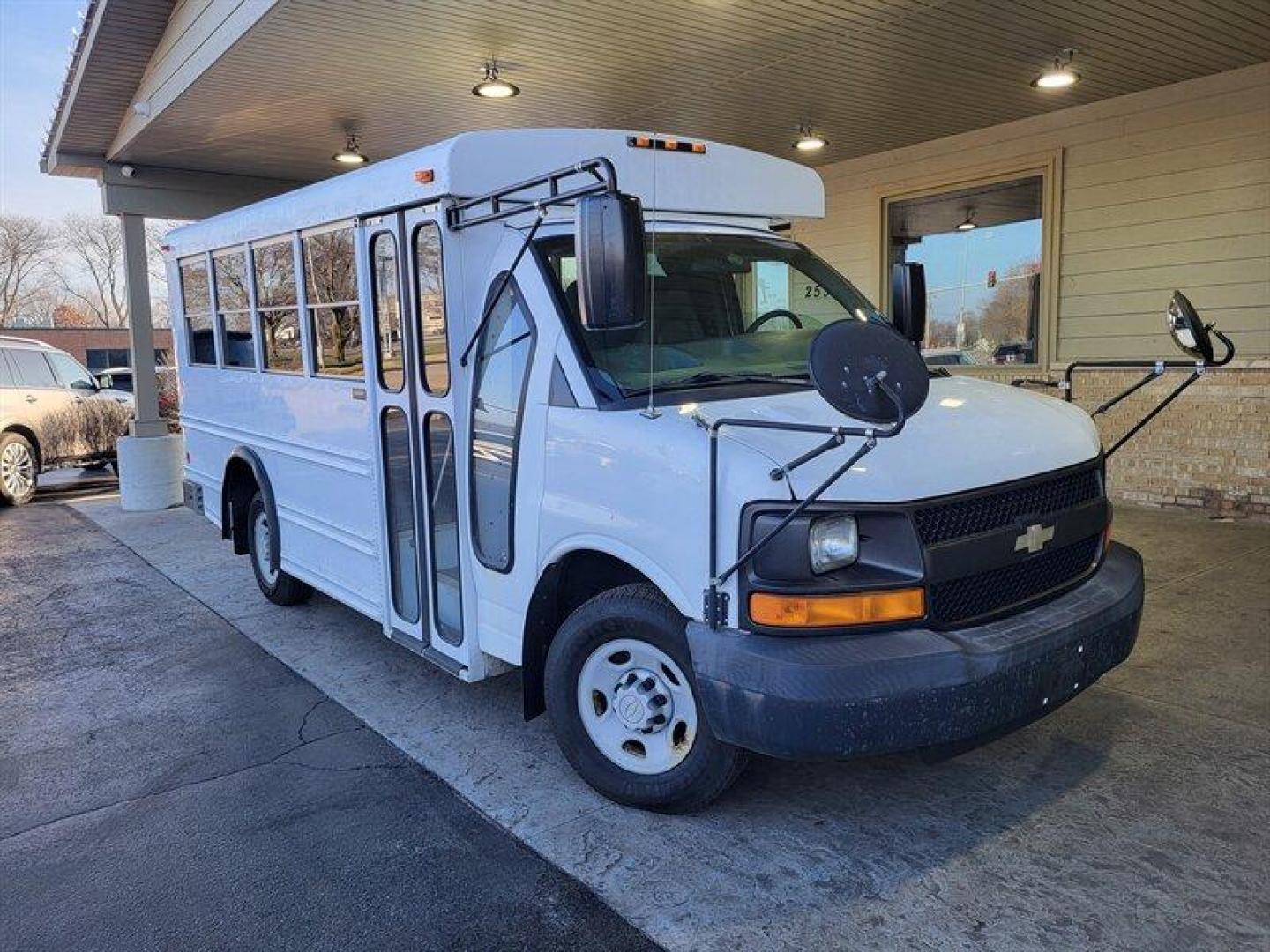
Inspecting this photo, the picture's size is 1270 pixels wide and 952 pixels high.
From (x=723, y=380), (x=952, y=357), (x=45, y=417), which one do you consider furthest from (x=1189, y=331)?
(x=45, y=417)

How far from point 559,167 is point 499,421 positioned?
3.61ft

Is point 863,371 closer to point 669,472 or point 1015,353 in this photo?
point 669,472

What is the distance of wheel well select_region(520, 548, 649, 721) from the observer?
3.53 m

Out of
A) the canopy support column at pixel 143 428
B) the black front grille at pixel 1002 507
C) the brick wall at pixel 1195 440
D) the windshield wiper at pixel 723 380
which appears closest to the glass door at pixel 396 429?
the windshield wiper at pixel 723 380

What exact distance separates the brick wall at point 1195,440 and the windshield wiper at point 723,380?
19.8ft

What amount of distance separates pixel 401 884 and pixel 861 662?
1670mm

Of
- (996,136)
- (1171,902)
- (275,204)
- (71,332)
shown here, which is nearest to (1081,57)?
(996,136)

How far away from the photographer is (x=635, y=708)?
331 cm

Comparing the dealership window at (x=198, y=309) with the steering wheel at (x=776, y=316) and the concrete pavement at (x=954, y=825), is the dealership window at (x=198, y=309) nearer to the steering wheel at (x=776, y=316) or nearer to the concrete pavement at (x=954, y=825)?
the concrete pavement at (x=954, y=825)

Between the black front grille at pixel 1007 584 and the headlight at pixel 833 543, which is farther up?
the headlight at pixel 833 543

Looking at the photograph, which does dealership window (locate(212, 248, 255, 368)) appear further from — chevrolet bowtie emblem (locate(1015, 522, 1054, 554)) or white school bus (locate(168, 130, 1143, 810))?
chevrolet bowtie emblem (locate(1015, 522, 1054, 554))

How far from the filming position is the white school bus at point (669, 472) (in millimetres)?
2764

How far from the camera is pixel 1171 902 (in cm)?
277

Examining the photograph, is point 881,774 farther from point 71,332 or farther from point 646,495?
point 71,332
